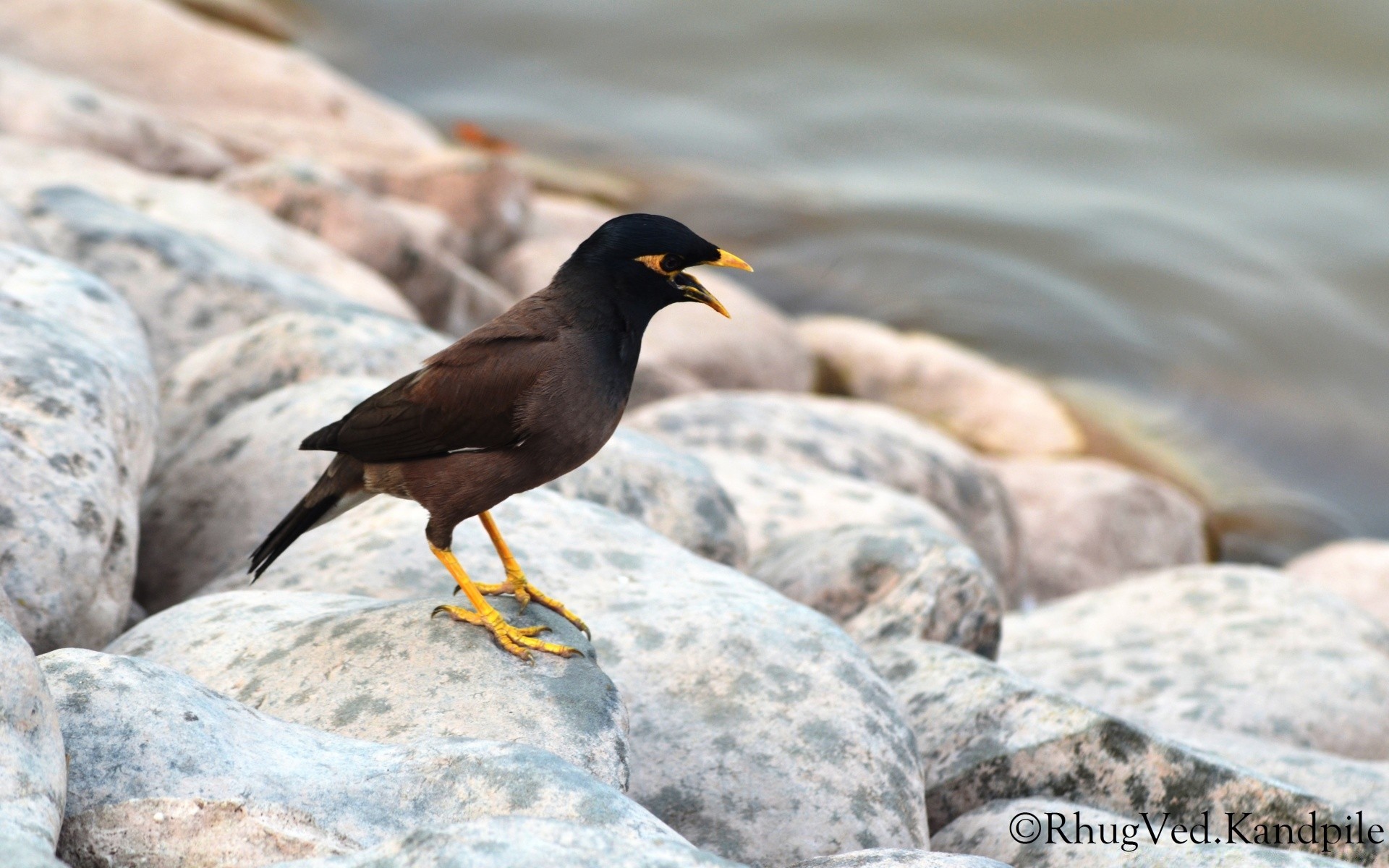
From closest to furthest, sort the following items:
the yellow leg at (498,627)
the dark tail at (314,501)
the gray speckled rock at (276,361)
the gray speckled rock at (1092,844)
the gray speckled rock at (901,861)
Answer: the gray speckled rock at (901,861)
the gray speckled rock at (1092,844)
the yellow leg at (498,627)
the dark tail at (314,501)
the gray speckled rock at (276,361)

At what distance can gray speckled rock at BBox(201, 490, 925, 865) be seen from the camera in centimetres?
420

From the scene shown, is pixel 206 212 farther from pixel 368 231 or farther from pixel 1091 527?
pixel 1091 527

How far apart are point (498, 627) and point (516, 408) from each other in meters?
0.67

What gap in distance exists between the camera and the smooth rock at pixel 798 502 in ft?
22.8

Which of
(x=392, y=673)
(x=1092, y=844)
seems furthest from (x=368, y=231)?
(x=1092, y=844)

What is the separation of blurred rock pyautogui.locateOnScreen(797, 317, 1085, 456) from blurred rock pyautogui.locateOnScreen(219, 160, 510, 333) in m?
4.10

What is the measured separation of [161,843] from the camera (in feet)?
10.1

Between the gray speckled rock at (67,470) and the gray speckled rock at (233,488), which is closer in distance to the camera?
the gray speckled rock at (67,470)

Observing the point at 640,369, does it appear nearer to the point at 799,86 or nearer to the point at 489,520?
the point at 489,520

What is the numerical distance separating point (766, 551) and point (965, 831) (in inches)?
92.3

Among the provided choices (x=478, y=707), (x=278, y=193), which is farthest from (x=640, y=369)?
(x=478, y=707)

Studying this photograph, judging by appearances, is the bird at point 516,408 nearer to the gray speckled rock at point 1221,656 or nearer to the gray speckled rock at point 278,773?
the gray speckled rock at point 278,773

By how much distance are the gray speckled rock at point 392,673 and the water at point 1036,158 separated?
11.0 meters

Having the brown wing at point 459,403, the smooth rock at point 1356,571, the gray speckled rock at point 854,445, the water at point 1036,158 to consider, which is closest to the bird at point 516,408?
the brown wing at point 459,403
